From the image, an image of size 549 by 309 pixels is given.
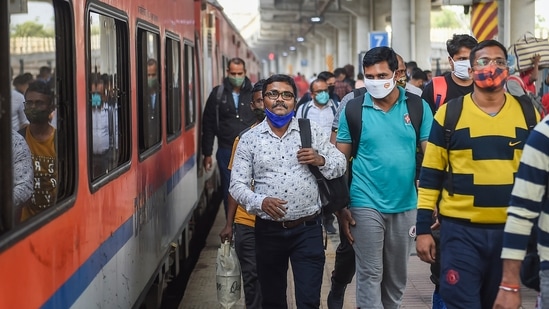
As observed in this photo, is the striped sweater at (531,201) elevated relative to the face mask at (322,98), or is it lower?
lower

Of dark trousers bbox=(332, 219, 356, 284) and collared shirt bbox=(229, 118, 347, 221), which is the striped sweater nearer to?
collared shirt bbox=(229, 118, 347, 221)

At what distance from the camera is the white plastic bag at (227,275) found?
6.71 metres

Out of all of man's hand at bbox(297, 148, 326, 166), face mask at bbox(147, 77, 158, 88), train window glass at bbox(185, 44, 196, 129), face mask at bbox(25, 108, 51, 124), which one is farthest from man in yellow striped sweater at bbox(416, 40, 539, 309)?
train window glass at bbox(185, 44, 196, 129)

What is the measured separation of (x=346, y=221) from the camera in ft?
18.9

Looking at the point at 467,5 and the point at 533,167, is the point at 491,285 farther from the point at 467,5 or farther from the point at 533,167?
the point at 467,5

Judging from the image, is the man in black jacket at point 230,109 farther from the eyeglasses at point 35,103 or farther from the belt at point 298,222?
the eyeglasses at point 35,103

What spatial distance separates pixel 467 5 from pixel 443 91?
7.39 metres

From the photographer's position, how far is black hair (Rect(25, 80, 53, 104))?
12.1ft

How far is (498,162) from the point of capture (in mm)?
4539

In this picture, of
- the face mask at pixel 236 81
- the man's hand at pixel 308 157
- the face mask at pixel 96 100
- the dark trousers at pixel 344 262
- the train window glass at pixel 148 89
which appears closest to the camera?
the face mask at pixel 96 100

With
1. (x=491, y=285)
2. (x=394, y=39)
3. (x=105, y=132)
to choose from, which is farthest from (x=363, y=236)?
(x=394, y=39)

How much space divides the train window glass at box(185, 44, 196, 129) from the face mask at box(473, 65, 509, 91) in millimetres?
5635

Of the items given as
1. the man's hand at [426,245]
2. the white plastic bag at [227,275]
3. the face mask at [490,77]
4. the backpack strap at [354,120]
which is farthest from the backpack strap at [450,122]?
the white plastic bag at [227,275]

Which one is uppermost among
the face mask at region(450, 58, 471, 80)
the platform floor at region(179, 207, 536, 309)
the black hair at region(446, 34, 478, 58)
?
the black hair at region(446, 34, 478, 58)
